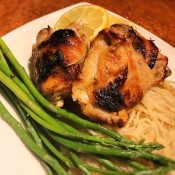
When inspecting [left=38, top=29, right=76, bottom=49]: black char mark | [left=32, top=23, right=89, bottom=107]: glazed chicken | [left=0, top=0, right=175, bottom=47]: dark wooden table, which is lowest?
[left=0, top=0, right=175, bottom=47]: dark wooden table

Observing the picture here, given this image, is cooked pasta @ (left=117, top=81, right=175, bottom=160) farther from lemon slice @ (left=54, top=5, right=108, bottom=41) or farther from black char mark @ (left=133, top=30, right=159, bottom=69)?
lemon slice @ (left=54, top=5, right=108, bottom=41)

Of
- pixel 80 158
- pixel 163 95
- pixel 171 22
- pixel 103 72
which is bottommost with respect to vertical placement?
pixel 171 22

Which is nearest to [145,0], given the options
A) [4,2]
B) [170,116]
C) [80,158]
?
[4,2]

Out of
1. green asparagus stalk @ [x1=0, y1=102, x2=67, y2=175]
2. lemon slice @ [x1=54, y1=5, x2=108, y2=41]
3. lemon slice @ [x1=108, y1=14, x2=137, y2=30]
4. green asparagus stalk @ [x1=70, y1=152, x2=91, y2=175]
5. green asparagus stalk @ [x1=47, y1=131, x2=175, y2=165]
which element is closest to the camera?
green asparagus stalk @ [x1=47, y1=131, x2=175, y2=165]

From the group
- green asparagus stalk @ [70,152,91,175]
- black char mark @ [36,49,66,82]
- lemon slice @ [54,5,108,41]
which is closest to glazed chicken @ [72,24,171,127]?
black char mark @ [36,49,66,82]

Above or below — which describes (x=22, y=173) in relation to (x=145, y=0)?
above

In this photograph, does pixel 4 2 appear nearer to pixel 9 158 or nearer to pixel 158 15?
pixel 158 15

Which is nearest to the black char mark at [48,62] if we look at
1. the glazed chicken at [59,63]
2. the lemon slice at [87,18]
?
the glazed chicken at [59,63]
